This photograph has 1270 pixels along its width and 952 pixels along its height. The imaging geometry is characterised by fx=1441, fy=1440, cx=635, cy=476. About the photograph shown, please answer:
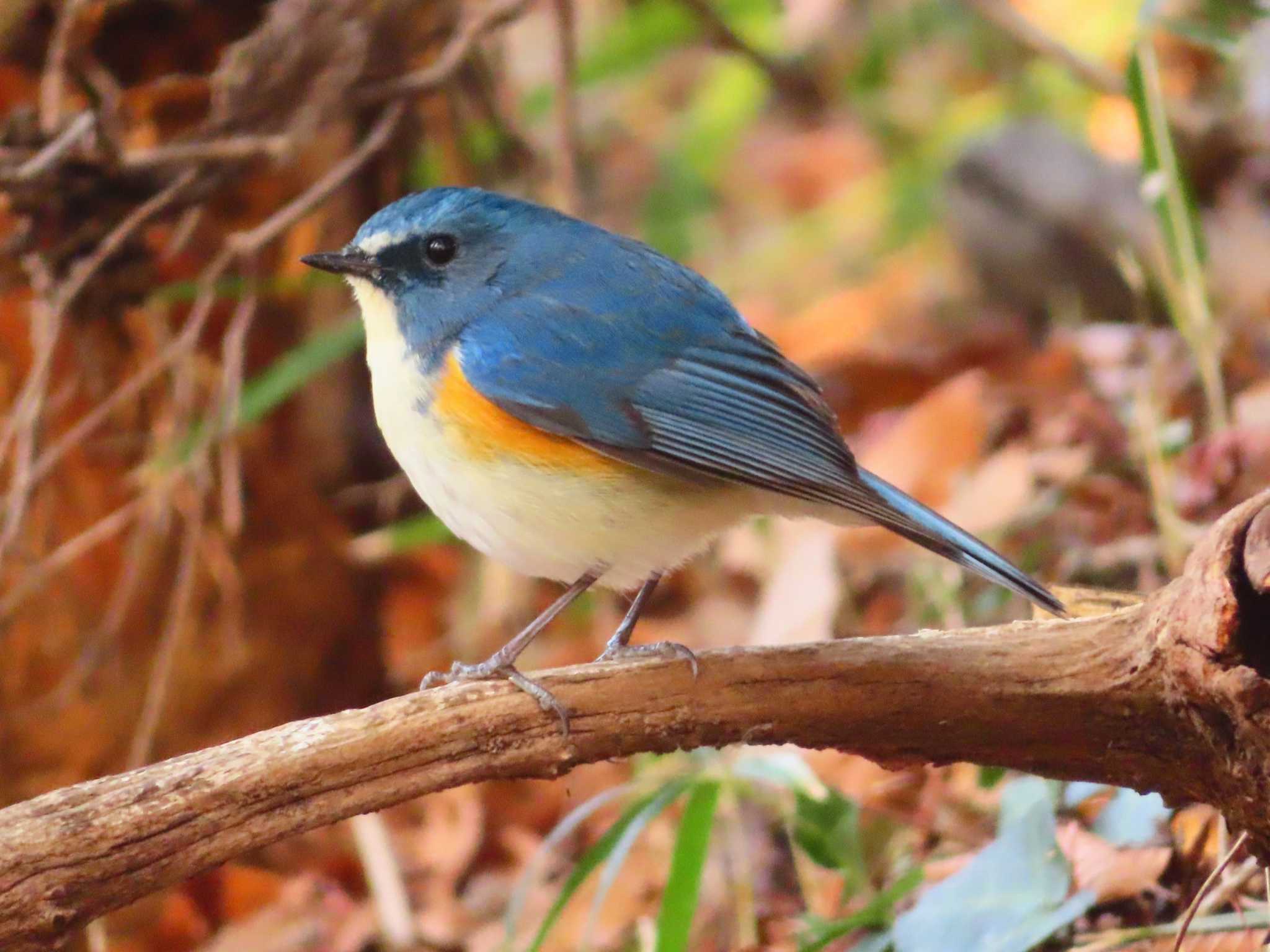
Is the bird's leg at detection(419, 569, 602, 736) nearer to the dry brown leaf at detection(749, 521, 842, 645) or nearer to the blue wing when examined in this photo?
the blue wing

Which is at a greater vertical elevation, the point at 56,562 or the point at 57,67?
the point at 57,67

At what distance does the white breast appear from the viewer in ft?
8.04

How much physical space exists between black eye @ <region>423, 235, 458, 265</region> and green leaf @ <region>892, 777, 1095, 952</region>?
4.81 ft

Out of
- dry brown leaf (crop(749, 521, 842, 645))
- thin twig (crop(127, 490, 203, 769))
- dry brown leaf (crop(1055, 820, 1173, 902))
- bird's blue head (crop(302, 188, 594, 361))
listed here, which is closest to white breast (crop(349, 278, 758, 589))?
bird's blue head (crop(302, 188, 594, 361))

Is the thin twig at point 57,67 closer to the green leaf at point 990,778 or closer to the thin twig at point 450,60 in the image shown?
the thin twig at point 450,60

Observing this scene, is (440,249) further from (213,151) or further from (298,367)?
(298,367)

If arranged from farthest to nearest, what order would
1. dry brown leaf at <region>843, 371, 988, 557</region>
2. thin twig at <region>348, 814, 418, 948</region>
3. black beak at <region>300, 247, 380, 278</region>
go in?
dry brown leaf at <region>843, 371, 988, 557</region>, thin twig at <region>348, 814, 418, 948</region>, black beak at <region>300, 247, 380, 278</region>

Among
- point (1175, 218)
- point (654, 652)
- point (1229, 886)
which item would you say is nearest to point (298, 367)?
point (654, 652)

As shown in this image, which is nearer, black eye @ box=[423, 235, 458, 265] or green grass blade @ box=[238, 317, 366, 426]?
black eye @ box=[423, 235, 458, 265]

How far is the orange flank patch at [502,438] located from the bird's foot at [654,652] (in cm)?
32

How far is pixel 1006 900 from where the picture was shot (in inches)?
92.1

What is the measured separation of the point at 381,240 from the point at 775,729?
1.25 metres

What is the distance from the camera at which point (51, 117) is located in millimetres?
3574

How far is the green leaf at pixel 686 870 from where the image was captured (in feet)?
7.89
